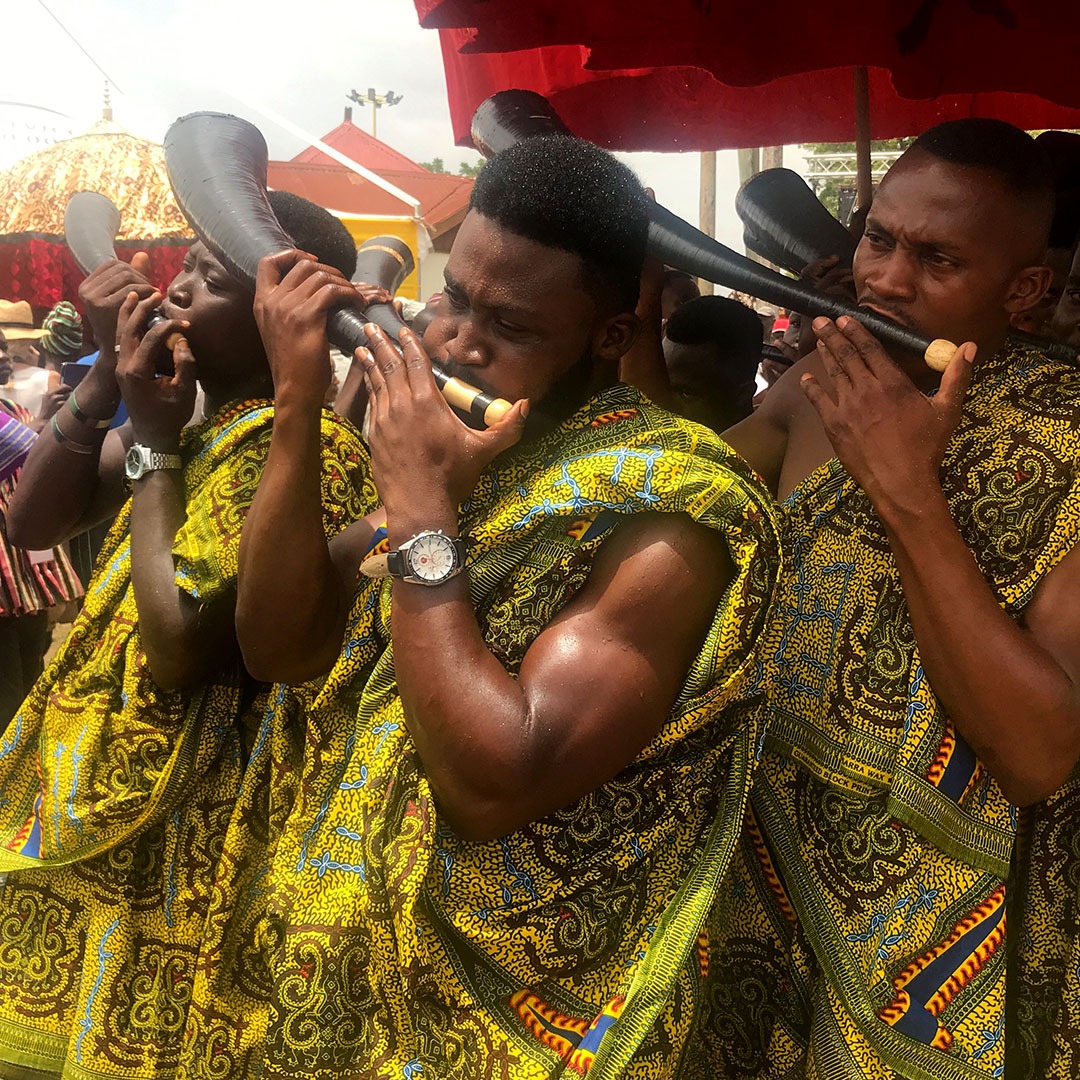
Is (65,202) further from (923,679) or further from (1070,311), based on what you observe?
(923,679)

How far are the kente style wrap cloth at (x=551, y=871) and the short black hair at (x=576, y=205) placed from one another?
275 mm

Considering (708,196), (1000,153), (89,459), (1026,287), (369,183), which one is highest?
A: (1000,153)

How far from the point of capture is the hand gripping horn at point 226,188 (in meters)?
1.97

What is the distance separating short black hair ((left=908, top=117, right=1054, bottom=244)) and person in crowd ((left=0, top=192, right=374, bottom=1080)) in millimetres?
1218

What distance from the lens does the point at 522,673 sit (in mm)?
1522

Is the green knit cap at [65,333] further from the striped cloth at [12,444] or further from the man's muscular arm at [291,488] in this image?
the man's muscular arm at [291,488]

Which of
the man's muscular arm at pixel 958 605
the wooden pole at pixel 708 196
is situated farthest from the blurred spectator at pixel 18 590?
the wooden pole at pixel 708 196

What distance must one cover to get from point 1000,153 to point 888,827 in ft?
3.73

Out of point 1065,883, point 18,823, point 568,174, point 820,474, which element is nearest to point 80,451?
point 18,823

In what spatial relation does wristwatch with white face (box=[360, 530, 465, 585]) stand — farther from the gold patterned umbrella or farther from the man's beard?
the gold patterned umbrella

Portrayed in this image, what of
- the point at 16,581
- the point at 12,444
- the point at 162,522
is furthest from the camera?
the point at 16,581

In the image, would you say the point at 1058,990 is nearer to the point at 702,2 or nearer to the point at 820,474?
the point at 820,474

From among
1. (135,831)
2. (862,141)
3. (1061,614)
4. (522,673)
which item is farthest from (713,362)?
(522,673)

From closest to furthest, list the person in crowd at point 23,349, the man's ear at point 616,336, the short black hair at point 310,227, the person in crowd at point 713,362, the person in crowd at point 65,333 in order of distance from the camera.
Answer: the man's ear at point 616,336 < the short black hair at point 310,227 < the person in crowd at point 713,362 < the person in crowd at point 65,333 < the person in crowd at point 23,349
